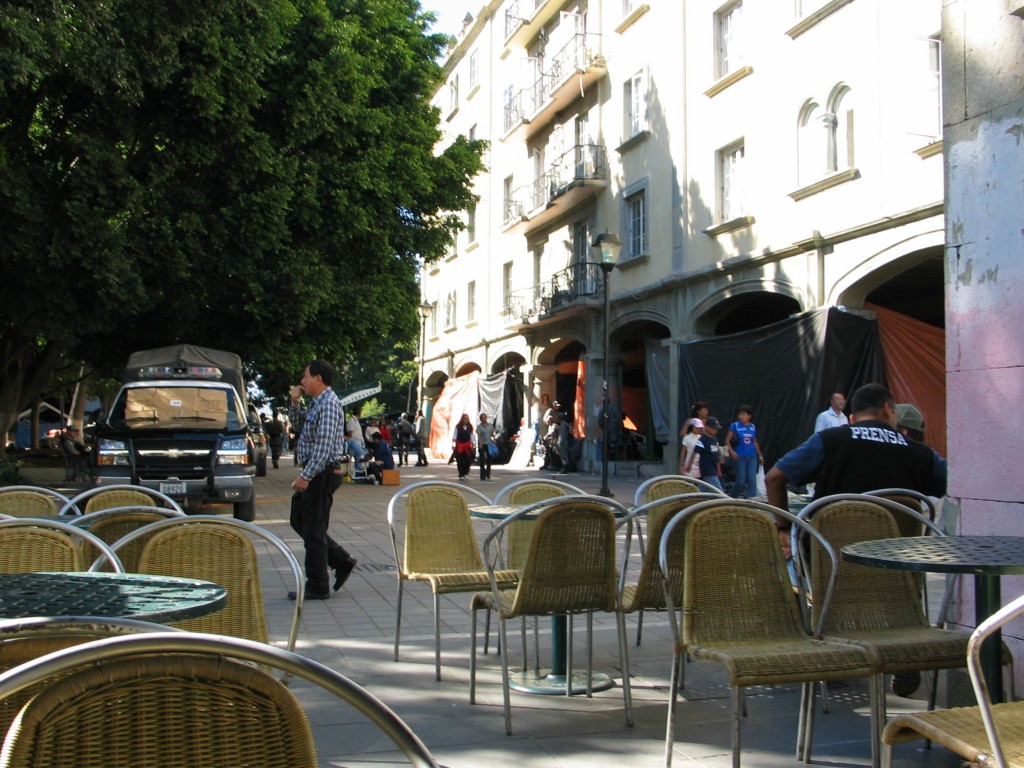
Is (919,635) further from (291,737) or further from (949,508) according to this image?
(291,737)

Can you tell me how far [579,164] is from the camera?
27891mm

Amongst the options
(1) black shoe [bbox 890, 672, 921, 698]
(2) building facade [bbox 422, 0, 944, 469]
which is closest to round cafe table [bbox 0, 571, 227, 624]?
(1) black shoe [bbox 890, 672, 921, 698]

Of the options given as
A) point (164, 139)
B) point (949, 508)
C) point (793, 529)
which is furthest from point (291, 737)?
point (164, 139)

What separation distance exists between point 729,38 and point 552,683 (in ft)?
63.8

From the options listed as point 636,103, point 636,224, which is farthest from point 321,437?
point 636,103

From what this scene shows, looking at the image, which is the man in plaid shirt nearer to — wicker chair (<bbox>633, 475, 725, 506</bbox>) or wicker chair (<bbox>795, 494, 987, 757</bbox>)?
wicker chair (<bbox>633, 475, 725, 506</bbox>)

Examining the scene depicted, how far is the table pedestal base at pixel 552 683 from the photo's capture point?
17.8 ft

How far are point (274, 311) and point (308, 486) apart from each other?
1250 cm

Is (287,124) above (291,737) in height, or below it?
above

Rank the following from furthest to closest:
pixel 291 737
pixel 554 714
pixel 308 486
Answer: pixel 308 486 < pixel 554 714 < pixel 291 737

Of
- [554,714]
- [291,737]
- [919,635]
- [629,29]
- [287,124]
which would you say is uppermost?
[629,29]

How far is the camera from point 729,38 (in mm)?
22312

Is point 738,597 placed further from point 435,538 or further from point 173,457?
point 173,457

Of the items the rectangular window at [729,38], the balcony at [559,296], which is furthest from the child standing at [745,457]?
the balcony at [559,296]
